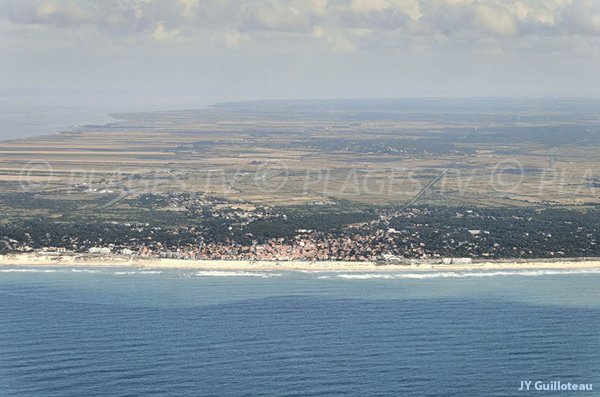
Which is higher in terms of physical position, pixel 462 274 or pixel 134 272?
pixel 134 272

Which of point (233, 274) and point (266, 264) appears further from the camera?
point (266, 264)

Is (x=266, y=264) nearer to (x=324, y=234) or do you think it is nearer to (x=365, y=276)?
(x=365, y=276)

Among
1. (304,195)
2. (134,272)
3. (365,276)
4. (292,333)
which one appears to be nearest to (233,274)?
(134,272)

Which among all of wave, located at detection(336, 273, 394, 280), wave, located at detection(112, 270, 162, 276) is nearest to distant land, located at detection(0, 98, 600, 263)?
wave, located at detection(112, 270, 162, 276)

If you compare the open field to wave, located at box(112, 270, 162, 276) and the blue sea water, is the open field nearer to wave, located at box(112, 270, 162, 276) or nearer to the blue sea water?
wave, located at box(112, 270, 162, 276)

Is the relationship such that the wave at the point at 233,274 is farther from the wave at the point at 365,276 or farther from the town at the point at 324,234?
the wave at the point at 365,276

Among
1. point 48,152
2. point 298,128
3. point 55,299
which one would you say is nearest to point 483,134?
point 298,128

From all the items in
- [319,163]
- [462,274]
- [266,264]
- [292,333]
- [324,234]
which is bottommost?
[319,163]
